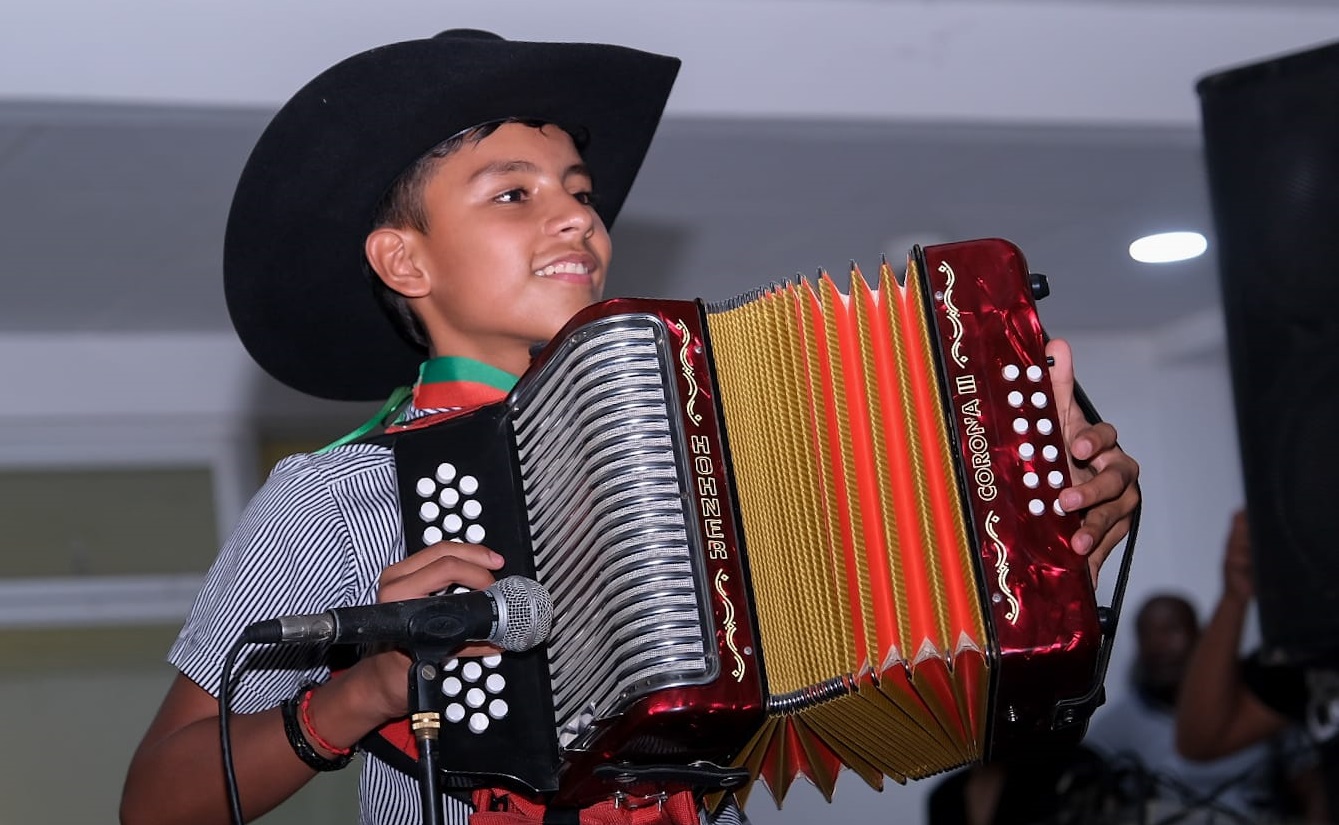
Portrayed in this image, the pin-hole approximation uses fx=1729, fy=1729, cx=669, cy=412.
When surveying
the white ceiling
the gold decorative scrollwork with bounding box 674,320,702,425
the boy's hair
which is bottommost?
the gold decorative scrollwork with bounding box 674,320,702,425

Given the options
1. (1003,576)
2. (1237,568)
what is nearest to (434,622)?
(1003,576)

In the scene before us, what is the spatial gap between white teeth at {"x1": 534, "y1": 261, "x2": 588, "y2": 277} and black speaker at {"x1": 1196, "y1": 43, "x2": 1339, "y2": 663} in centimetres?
65

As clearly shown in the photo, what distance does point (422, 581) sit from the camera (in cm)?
144

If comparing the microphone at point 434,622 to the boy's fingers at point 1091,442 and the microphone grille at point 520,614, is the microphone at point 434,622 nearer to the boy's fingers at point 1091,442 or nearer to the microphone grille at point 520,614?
the microphone grille at point 520,614

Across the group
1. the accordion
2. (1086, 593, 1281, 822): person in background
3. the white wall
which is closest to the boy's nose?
the accordion

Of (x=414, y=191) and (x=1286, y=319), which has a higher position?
(x=414, y=191)

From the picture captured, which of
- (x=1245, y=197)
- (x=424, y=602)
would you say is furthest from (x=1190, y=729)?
(x=424, y=602)

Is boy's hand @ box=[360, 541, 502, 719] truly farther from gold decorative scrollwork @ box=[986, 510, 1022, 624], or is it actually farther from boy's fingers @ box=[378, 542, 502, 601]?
gold decorative scrollwork @ box=[986, 510, 1022, 624]

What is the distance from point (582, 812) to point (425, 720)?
0.25 metres

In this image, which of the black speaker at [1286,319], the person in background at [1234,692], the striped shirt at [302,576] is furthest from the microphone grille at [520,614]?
the person in background at [1234,692]

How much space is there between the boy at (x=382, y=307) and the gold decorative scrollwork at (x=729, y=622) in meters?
0.20

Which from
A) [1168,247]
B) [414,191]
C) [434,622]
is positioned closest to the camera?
[434,622]

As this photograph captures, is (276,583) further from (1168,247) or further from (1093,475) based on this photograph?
(1168,247)

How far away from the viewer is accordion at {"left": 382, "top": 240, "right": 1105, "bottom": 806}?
1.45 meters
